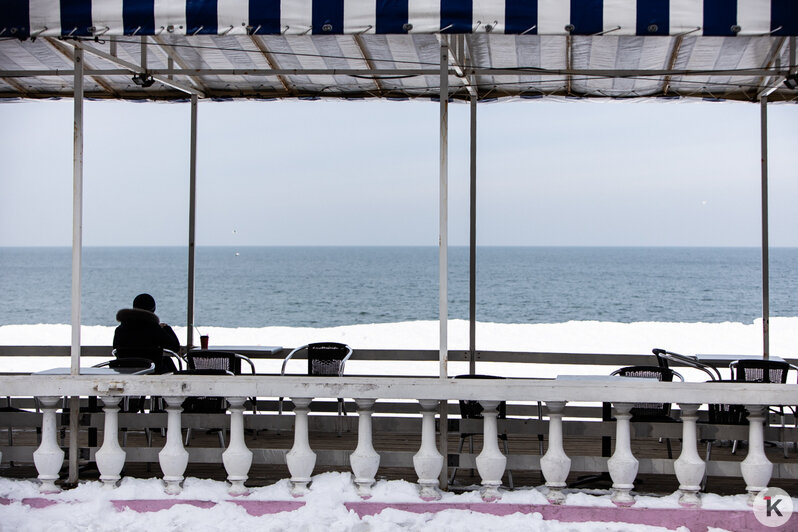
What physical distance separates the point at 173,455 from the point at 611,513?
2.03 m

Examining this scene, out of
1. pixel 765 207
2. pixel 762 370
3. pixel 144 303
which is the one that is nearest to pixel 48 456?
pixel 144 303

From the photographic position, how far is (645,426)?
156 inches

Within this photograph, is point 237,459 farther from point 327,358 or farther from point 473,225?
point 473,225

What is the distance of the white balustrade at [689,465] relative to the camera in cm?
376

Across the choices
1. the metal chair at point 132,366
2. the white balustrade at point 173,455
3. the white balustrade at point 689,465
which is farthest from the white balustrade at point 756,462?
the metal chair at point 132,366

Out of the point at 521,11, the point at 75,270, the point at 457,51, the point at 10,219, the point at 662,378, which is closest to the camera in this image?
the point at 521,11

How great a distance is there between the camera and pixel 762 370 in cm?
614

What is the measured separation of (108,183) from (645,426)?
199ft

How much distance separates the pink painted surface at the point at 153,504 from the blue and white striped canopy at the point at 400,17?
6.98 feet

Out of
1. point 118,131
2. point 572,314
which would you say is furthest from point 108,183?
point 572,314

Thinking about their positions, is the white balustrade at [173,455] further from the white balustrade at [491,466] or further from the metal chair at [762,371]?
the metal chair at [762,371]

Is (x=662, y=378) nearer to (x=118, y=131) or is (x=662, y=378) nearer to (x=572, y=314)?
(x=572, y=314)

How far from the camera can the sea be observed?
5422 centimetres

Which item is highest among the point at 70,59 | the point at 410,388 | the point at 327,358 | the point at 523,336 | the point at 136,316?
the point at 70,59
